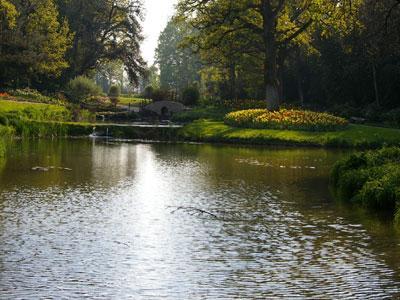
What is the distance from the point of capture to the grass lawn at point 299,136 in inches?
1544

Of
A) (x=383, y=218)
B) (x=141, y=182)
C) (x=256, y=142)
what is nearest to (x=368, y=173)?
(x=383, y=218)

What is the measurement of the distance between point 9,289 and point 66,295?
38.9 inches

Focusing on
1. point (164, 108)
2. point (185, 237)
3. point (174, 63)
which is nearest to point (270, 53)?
point (164, 108)

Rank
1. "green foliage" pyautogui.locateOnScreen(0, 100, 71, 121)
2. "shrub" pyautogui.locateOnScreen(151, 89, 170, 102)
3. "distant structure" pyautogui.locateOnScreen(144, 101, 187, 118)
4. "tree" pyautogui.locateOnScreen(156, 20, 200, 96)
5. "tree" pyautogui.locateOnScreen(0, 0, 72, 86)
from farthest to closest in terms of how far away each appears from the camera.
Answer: "tree" pyautogui.locateOnScreen(156, 20, 200, 96) → "shrub" pyautogui.locateOnScreen(151, 89, 170, 102) → "distant structure" pyautogui.locateOnScreen(144, 101, 187, 118) → "tree" pyautogui.locateOnScreen(0, 0, 72, 86) → "green foliage" pyautogui.locateOnScreen(0, 100, 71, 121)

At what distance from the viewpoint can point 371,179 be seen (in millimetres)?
18672

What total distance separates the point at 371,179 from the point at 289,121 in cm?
2589

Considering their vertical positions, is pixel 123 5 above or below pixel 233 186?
above

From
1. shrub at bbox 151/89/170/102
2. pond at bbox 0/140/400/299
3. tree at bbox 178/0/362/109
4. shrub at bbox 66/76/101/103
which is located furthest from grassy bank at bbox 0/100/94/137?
shrub at bbox 151/89/170/102

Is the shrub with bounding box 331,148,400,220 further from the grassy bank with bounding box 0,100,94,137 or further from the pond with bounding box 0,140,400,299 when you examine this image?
the grassy bank with bounding box 0,100,94,137

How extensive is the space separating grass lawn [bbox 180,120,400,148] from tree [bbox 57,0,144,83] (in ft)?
125

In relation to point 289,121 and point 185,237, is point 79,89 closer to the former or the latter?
point 289,121

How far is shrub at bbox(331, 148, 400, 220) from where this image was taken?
685 inches

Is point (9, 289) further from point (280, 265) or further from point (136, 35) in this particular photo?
point (136, 35)

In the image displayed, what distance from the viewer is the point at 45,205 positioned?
56.8 ft
